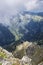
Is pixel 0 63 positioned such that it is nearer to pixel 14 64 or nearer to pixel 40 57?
pixel 14 64

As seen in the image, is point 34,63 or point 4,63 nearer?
point 4,63

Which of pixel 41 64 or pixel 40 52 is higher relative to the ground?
pixel 40 52

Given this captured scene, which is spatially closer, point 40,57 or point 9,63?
point 9,63

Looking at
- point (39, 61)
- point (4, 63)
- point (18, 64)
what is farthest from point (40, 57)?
point (4, 63)

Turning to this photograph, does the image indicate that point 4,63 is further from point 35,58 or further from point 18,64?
point 35,58

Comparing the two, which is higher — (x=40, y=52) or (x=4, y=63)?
(x=40, y=52)

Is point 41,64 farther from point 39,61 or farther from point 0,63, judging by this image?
point 0,63

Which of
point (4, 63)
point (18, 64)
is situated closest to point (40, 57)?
point (18, 64)

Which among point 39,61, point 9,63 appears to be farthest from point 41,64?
point 9,63
